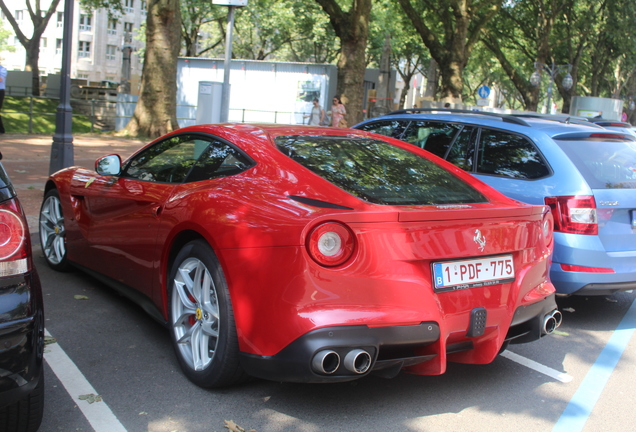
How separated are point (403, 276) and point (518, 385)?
1378 millimetres

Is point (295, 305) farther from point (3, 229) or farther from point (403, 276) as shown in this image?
point (3, 229)

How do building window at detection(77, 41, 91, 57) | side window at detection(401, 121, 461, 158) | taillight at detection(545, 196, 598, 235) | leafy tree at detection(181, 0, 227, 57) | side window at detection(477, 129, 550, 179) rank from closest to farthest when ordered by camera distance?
1. taillight at detection(545, 196, 598, 235)
2. side window at detection(477, 129, 550, 179)
3. side window at detection(401, 121, 461, 158)
4. leafy tree at detection(181, 0, 227, 57)
5. building window at detection(77, 41, 91, 57)

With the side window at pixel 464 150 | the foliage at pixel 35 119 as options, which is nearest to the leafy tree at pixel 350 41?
the foliage at pixel 35 119

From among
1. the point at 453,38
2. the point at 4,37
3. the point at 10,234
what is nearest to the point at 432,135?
the point at 10,234

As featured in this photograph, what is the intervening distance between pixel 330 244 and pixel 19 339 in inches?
52.8

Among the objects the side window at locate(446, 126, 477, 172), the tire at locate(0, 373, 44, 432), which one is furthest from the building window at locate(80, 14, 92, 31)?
the tire at locate(0, 373, 44, 432)

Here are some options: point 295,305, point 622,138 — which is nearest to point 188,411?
point 295,305

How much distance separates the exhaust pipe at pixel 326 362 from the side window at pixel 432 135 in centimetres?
373

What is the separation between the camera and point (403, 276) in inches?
125

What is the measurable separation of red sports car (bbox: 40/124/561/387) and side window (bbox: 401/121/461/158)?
199 cm

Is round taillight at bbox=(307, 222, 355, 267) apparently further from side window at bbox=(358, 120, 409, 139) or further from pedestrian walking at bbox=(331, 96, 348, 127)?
pedestrian walking at bbox=(331, 96, 348, 127)

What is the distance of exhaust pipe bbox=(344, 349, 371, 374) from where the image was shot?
3.02 metres

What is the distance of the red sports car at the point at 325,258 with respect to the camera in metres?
3.08

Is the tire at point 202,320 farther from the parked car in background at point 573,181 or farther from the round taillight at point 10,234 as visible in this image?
the parked car in background at point 573,181
